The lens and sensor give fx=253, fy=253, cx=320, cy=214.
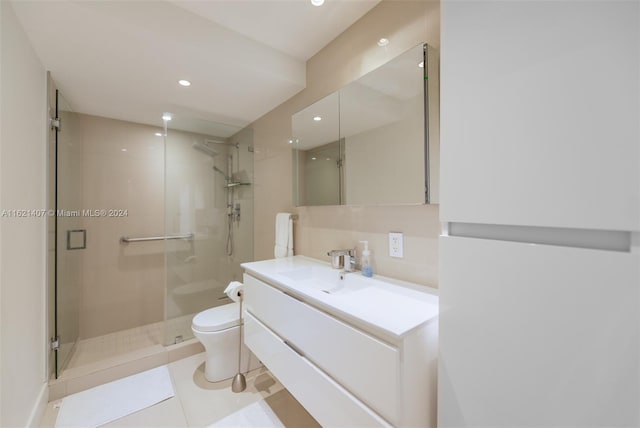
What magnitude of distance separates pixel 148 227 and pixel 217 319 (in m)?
1.52

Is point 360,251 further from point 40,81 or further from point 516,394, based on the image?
point 40,81

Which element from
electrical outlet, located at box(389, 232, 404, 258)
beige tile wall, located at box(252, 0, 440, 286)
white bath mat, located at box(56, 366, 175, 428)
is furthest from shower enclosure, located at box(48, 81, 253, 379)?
electrical outlet, located at box(389, 232, 404, 258)

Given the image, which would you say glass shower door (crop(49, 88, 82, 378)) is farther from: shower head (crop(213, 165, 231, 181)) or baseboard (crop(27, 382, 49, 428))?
shower head (crop(213, 165, 231, 181))

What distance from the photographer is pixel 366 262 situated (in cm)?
147

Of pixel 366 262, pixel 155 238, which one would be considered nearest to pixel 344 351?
pixel 366 262

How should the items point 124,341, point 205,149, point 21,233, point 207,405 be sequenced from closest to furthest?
point 21,233 < point 207,405 < point 124,341 < point 205,149

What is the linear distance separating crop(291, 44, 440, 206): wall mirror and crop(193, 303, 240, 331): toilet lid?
1055 mm

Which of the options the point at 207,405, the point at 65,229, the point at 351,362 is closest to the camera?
the point at 351,362

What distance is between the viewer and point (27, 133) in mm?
1399

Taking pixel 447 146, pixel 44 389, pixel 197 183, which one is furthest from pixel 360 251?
pixel 44 389

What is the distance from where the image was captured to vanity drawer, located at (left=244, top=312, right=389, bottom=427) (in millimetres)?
925

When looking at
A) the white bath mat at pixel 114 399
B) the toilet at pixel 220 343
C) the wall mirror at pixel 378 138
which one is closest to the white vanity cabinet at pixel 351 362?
the wall mirror at pixel 378 138

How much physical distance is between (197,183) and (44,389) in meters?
1.81

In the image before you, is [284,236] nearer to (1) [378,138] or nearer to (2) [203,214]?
(2) [203,214]
